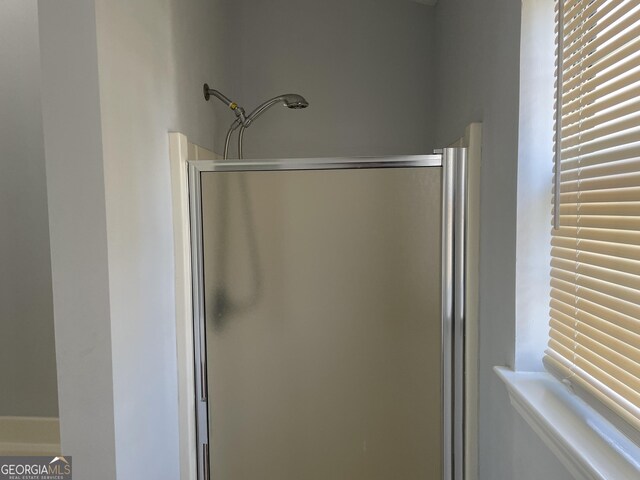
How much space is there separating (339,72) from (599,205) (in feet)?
5.57

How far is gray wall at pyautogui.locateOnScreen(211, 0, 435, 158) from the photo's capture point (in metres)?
2.17

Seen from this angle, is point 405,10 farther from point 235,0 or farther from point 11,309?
point 11,309

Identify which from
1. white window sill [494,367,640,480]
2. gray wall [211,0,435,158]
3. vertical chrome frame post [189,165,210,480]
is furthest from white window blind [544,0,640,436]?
gray wall [211,0,435,158]

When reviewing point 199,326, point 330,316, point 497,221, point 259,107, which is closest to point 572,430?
point 497,221

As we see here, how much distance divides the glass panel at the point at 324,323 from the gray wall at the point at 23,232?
42.6 inches

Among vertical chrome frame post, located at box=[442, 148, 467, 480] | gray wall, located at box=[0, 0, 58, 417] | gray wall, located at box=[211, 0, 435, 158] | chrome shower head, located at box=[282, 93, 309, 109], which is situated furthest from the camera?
gray wall, located at box=[211, 0, 435, 158]

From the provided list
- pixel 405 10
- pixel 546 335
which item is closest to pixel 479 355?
pixel 546 335

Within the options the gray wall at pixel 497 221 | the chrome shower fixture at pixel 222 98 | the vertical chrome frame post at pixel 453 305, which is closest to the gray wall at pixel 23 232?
the chrome shower fixture at pixel 222 98

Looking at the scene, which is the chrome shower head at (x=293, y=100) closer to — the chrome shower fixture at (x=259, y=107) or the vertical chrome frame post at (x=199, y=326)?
the chrome shower fixture at (x=259, y=107)

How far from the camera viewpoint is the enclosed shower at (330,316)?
52.9 inches

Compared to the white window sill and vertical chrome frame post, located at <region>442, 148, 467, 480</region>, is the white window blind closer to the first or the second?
the white window sill

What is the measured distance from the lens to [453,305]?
1.35 m

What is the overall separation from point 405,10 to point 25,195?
2.09 m

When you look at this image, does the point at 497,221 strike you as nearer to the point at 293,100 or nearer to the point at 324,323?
the point at 324,323
